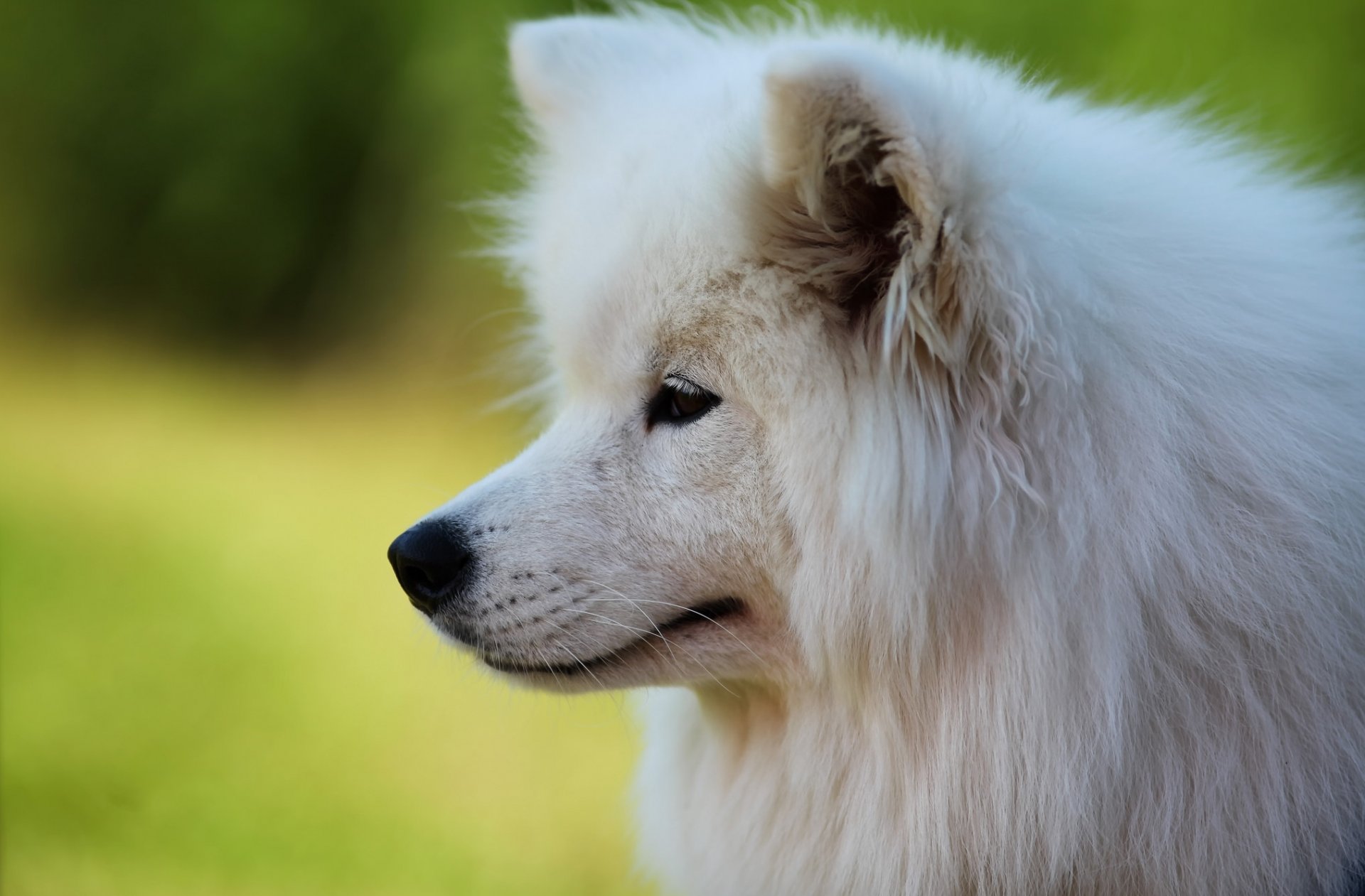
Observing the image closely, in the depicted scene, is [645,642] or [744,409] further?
[645,642]

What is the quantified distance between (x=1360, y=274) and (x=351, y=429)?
225 inches

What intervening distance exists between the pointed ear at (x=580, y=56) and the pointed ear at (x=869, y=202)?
32.1 inches

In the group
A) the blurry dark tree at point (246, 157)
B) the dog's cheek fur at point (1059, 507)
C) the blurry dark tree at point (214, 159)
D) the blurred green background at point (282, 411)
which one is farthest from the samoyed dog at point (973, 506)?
the blurry dark tree at point (214, 159)

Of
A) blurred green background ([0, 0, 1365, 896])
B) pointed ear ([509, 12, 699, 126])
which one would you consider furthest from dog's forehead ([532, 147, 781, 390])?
blurred green background ([0, 0, 1365, 896])

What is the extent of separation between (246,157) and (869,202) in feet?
21.3

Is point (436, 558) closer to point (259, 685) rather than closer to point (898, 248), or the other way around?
point (898, 248)

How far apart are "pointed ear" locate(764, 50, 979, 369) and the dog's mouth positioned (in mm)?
487

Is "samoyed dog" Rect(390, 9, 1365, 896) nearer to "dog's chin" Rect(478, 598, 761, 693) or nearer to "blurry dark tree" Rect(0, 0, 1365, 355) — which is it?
"dog's chin" Rect(478, 598, 761, 693)

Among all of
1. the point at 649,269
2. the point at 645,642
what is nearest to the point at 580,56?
the point at 649,269

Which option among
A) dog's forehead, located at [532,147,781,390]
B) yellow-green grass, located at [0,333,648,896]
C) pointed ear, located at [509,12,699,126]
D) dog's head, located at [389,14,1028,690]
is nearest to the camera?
dog's head, located at [389,14,1028,690]

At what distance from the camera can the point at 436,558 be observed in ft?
5.65

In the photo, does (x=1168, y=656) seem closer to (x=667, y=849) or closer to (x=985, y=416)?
(x=985, y=416)

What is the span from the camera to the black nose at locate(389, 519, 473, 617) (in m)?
1.72

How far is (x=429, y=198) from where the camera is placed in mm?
6762
